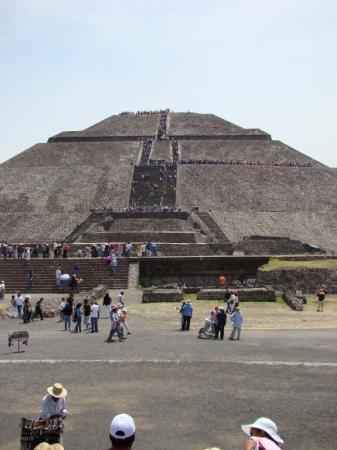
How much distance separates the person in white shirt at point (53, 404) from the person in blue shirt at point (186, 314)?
10.1 m

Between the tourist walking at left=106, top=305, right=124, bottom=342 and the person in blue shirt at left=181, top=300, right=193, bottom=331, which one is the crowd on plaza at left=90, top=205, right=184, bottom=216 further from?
the tourist walking at left=106, top=305, right=124, bottom=342

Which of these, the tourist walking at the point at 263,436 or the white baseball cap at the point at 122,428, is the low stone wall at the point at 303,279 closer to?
the tourist walking at the point at 263,436

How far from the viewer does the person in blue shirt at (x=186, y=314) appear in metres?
17.4

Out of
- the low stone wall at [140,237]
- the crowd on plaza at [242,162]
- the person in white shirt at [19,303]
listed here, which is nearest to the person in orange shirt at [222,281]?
the low stone wall at [140,237]

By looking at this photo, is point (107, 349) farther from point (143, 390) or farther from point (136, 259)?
point (136, 259)

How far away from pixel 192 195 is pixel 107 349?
37577 millimetres

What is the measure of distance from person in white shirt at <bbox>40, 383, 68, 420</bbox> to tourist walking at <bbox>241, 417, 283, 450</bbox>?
2.98 metres

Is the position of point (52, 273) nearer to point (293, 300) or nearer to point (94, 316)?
point (293, 300)

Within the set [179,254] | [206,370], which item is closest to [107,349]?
[206,370]

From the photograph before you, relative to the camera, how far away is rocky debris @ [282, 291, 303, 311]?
72.1 feet

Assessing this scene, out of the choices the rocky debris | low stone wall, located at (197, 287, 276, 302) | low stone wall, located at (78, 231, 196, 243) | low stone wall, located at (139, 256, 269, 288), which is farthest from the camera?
low stone wall, located at (78, 231, 196, 243)

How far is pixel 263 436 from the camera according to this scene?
4.99 metres

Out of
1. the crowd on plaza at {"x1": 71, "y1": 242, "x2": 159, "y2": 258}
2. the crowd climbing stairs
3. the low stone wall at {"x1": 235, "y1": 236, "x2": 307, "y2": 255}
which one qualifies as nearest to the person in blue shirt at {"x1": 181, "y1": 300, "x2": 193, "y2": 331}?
the crowd climbing stairs

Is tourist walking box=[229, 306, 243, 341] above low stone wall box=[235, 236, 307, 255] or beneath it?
beneath
